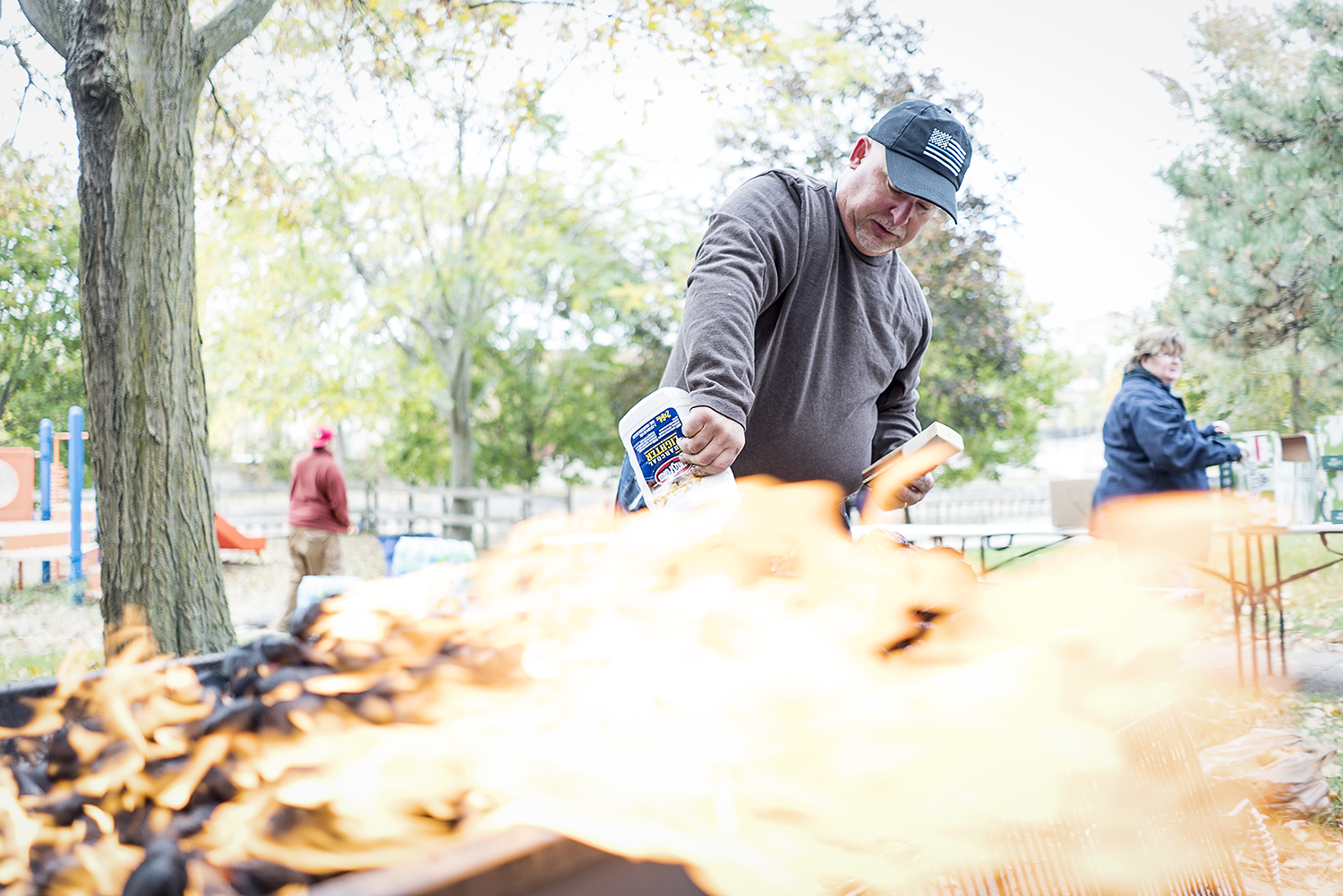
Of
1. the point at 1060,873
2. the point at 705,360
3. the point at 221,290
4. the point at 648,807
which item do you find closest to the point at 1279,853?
the point at 1060,873

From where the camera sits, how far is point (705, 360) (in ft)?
5.37

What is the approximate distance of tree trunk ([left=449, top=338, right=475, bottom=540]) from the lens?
36.5 ft

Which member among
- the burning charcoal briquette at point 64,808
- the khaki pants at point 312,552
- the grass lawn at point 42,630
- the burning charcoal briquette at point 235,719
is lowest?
the grass lawn at point 42,630

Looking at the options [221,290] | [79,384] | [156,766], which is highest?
[221,290]

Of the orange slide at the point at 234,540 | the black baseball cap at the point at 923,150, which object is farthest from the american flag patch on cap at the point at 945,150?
the orange slide at the point at 234,540

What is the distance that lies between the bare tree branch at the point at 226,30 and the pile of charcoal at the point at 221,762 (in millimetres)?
3054

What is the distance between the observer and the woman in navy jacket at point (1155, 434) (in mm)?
4023

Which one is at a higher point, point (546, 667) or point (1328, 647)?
point (546, 667)

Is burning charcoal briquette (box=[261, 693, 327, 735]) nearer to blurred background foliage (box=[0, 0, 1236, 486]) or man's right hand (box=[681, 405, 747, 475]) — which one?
man's right hand (box=[681, 405, 747, 475])

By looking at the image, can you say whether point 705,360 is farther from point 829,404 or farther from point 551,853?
point 551,853

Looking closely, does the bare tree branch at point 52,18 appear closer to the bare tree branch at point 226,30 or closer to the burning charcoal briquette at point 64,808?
the bare tree branch at point 226,30

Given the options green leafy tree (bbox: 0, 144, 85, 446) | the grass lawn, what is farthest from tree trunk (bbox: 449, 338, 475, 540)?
green leafy tree (bbox: 0, 144, 85, 446)

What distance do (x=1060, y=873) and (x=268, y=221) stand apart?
10.0m

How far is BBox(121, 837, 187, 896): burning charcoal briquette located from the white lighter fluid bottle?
3.24 feet
